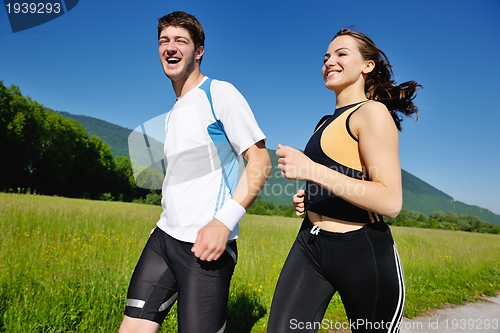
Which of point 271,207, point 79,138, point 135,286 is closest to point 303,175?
point 135,286

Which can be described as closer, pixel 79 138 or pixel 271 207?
pixel 271 207

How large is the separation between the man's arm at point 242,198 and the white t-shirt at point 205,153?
0.24ft

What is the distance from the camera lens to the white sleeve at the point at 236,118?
177 cm

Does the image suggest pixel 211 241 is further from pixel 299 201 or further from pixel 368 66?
pixel 368 66

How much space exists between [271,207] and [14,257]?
33.1 m

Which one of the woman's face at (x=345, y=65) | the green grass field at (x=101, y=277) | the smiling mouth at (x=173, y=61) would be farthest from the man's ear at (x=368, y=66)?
the green grass field at (x=101, y=277)

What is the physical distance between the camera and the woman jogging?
1640 millimetres

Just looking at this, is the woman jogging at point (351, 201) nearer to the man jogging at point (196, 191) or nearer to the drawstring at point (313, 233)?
the drawstring at point (313, 233)

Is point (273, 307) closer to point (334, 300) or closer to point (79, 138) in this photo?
point (334, 300)

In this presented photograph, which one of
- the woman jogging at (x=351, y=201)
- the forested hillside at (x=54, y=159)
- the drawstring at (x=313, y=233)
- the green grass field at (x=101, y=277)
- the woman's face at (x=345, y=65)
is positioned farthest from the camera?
the forested hillside at (x=54, y=159)

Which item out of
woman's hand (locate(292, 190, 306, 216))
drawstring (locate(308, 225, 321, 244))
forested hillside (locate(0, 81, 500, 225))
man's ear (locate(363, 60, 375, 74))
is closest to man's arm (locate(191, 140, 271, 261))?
drawstring (locate(308, 225, 321, 244))

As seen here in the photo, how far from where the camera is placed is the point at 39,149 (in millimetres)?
44719

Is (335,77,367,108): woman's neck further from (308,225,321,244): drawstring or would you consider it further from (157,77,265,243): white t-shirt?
(308,225,321,244): drawstring

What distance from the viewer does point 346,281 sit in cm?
181
